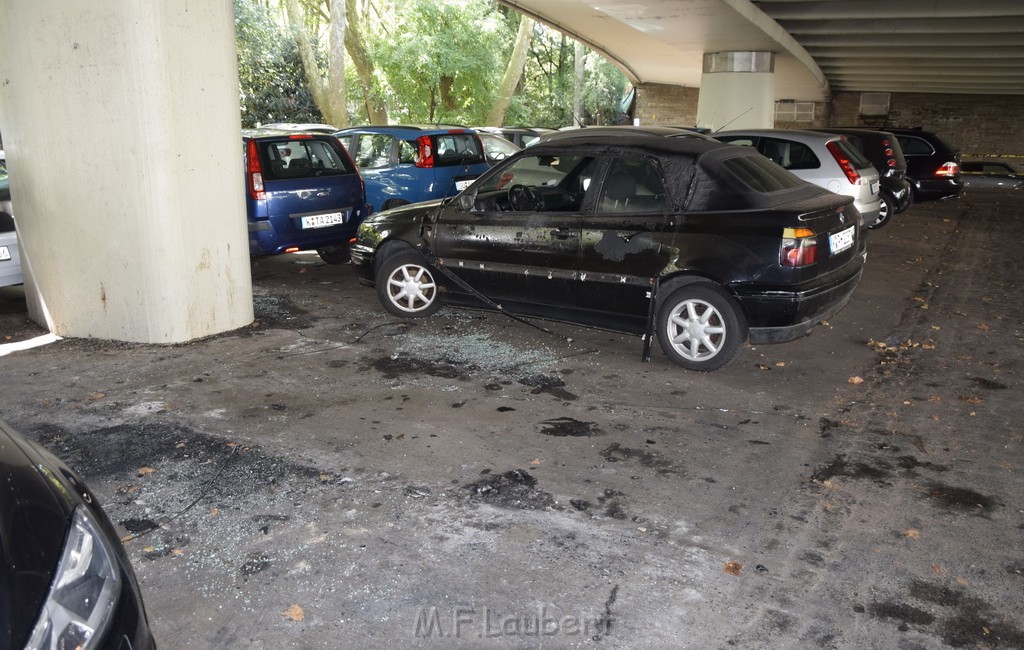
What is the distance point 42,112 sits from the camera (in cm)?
711

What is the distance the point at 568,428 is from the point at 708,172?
2.34m

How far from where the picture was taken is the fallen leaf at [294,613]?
3490mm

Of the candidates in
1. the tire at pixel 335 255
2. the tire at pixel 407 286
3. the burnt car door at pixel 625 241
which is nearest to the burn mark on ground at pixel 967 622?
the burnt car door at pixel 625 241

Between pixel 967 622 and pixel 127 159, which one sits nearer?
pixel 967 622

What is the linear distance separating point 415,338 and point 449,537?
3532 millimetres

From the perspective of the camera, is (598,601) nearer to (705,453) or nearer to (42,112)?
(705,453)

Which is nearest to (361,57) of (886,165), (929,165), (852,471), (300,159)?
(929,165)

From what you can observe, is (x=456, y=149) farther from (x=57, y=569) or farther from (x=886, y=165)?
(x=57, y=569)

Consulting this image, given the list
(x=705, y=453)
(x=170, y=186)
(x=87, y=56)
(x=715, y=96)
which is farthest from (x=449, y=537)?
(x=715, y=96)

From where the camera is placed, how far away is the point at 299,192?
9.42 m

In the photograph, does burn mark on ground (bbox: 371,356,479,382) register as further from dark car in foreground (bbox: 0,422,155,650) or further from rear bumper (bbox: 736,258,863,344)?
dark car in foreground (bbox: 0,422,155,650)

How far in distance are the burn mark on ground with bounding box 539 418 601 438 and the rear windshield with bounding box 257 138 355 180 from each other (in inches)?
204

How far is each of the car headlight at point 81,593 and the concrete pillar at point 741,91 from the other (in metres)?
17.2

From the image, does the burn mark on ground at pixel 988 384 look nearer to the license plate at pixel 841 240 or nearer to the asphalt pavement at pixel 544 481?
the asphalt pavement at pixel 544 481
